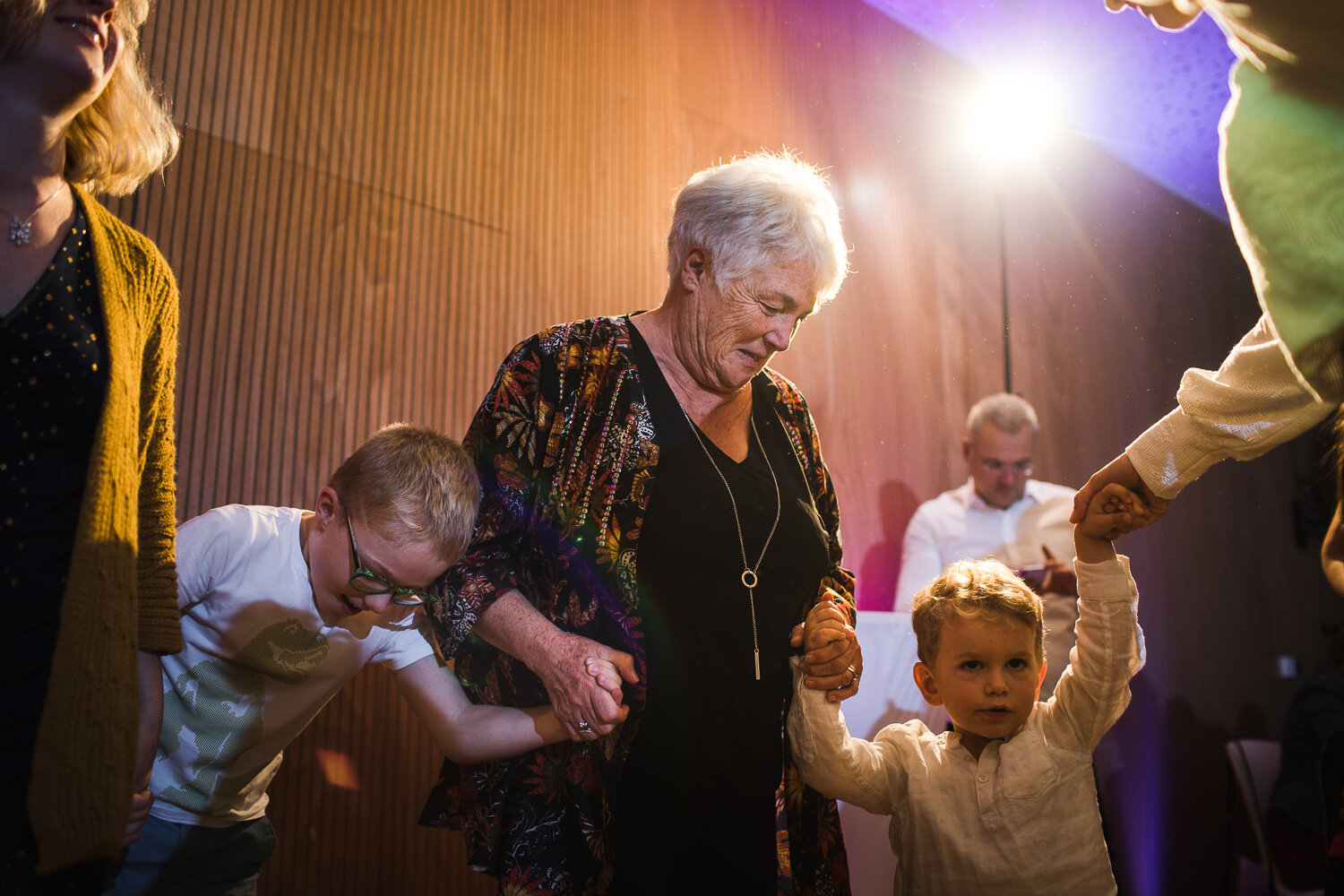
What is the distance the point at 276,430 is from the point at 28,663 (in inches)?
55.0

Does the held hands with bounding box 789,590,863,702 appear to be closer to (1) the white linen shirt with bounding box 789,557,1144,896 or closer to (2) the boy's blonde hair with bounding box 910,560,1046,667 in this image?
(1) the white linen shirt with bounding box 789,557,1144,896

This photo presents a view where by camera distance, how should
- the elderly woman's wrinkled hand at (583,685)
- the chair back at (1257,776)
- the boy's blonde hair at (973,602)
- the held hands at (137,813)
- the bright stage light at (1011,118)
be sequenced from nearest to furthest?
the held hands at (137,813) → the elderly woman's wrinkled hand at (583,685) → the boy's blonde hair at (973,602) → the chair back at (1257,776) → the bright stage light at (1011,118)

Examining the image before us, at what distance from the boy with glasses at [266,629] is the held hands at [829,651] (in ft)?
1.84

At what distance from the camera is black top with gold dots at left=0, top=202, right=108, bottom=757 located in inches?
32.5

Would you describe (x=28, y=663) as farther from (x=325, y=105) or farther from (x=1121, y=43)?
(x=1121, y=43)

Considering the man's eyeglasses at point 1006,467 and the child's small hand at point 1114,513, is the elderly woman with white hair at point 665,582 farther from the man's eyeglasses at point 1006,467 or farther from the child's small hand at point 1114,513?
the man's eyeglasses at point 1006,467

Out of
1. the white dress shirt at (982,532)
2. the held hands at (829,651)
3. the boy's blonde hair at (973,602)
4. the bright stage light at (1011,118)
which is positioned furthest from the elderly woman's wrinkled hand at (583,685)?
the bright stage light at (1011,118)

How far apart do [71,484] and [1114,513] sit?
148 centimetres

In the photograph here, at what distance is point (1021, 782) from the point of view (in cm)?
145

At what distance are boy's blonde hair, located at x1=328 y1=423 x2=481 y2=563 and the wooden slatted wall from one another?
83 cm

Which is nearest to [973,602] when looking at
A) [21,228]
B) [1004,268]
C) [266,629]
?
[266,629]

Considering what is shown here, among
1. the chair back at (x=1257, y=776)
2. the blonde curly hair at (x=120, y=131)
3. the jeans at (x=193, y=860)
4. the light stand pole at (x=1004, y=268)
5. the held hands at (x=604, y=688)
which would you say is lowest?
the chair back at (x=1257, y=776)

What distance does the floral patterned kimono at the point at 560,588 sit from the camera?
1.21 m

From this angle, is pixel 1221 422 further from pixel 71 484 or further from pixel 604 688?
pixel 71 484
